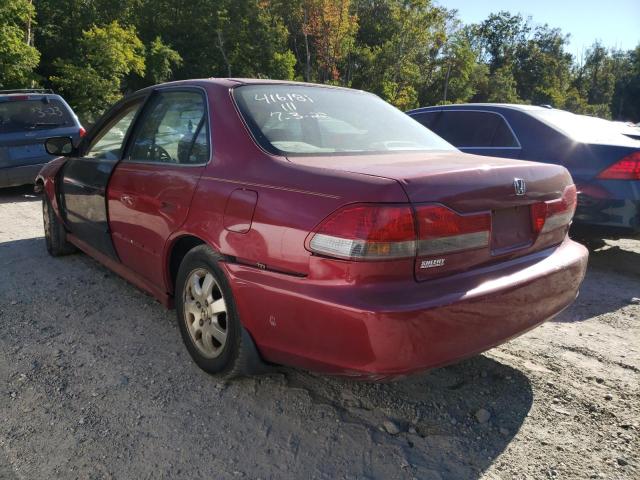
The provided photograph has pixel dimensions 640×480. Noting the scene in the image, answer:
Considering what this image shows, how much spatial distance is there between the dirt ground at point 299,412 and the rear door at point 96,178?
2.38 feet

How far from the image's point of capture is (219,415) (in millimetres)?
2564

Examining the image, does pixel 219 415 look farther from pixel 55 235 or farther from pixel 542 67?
pixel 542 67

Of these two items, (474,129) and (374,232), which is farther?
(474,129)

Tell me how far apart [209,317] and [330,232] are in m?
1.04

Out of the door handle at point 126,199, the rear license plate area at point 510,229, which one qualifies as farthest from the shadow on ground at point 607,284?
the door handle at point 126,199

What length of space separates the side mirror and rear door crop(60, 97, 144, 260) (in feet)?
0.27

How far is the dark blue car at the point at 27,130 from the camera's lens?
→ 789cm

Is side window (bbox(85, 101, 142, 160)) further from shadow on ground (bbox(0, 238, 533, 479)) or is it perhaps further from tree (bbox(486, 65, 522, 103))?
tree (bbox(486, 65, 522, 103))

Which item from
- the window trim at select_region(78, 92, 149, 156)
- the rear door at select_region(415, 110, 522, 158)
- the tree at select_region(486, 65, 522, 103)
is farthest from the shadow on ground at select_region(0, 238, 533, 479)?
the tree at select_region(486, 65, 522, 103)

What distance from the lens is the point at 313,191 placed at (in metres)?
2.21

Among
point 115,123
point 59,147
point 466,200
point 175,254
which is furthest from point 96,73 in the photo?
point 466,200

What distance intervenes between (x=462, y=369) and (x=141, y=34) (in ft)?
122

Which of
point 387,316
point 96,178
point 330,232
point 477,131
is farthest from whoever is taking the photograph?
point 477,131

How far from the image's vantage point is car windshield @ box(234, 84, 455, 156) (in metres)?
2.71
